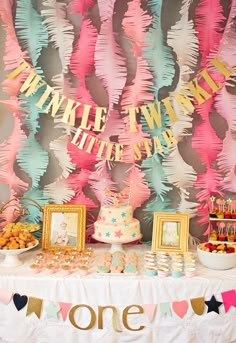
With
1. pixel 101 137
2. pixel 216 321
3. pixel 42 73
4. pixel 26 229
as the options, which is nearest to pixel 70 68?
pixel 42 73

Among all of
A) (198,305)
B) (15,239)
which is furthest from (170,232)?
(15,239)

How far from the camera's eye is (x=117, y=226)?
2.10 metres

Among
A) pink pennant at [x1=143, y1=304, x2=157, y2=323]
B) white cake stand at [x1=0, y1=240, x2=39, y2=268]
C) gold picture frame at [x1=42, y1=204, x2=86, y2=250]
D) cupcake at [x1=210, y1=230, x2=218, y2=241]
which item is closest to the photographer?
pink pennant at [x1=143, y1=304, x2=157, y2=323]

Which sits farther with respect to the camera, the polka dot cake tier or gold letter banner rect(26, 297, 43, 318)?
the polka dot cake tier

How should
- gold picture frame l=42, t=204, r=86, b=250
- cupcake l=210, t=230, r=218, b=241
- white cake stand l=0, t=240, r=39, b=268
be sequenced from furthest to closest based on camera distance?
gold picture frame l=42, t=204, r=86, b=250, cupcake l=210, t=230, r=218, b=241, white cake stand l=0, t=240, r=39, b=268

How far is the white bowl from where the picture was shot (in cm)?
193

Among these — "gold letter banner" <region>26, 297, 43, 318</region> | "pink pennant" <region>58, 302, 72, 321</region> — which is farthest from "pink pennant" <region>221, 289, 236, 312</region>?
"gold letter banner" <region>26, 297, 43, 318</region>

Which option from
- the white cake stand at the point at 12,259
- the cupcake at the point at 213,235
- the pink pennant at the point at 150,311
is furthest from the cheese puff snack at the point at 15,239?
the cupcake at the point at 213,235

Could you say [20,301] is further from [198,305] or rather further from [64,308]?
[198,305]

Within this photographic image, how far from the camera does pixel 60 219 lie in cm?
222

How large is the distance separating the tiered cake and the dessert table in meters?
0.27

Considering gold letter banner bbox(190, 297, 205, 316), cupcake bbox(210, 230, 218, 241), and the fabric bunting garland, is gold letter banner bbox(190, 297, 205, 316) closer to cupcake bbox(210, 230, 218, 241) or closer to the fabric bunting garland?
the fabric bunting garland

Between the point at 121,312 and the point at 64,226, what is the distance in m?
Result: 0.57

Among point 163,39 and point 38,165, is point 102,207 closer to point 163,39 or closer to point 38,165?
point 38,165
